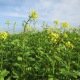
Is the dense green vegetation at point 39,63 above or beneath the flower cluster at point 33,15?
beneath

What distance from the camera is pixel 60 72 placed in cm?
597

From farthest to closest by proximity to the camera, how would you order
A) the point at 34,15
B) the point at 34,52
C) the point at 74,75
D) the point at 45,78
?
1. the point at 34,52
2. the point at 34,15
3. the point at 45,78
4. the point at 74,75

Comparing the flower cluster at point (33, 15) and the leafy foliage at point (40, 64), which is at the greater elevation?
the flower cluster at point (33, 15)

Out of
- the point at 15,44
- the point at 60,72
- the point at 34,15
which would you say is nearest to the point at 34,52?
the point at 15,44

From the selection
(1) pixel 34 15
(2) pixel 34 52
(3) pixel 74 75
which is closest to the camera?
(3) pixel 74 75

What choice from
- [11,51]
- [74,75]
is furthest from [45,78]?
[11,51]

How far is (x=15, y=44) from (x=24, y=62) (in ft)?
2.50

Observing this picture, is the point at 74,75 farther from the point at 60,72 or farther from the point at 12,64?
the point at 12,64

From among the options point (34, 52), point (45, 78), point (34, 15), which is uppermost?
point (34, 15)

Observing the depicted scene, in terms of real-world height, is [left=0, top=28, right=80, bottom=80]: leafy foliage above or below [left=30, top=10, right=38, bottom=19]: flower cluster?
below

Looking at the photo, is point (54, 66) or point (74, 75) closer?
point (74, 75)

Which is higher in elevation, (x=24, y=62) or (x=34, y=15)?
(x=34, y=15)

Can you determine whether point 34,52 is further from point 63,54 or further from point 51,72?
point 51,72

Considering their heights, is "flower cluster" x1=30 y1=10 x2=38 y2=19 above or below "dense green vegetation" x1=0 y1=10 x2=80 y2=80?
above
